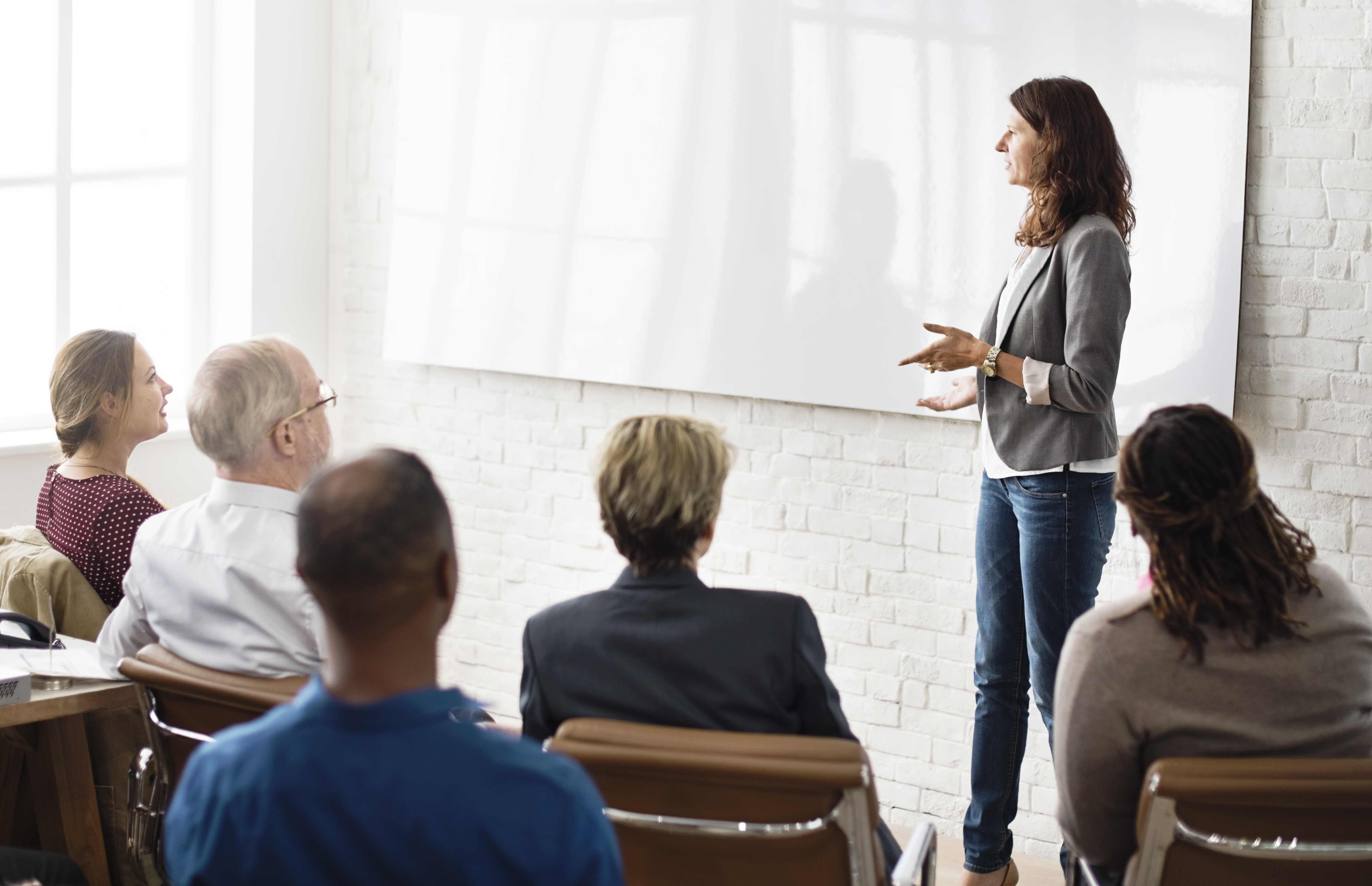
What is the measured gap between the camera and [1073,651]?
1.60m

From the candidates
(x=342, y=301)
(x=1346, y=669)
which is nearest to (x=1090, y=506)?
(x=1346, y=669)

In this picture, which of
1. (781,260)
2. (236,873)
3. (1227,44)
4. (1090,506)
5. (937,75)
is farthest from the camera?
(781,260)

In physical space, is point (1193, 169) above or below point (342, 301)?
above

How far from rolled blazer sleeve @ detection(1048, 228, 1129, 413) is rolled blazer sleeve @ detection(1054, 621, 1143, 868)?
1.00 meters

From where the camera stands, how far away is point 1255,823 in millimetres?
1467

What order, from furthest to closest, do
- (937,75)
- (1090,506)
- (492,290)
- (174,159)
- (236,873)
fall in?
A: (174,159), (492,290), (937,75), (1090,506), (236,873)

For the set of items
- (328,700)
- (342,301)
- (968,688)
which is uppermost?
(342,301)

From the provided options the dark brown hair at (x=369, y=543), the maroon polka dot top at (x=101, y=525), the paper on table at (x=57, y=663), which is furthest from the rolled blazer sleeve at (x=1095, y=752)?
the maroon polka dot top at (x=101, y=525)

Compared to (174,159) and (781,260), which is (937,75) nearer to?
(781,260)

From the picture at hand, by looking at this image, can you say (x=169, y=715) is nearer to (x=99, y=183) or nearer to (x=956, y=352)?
(x=956, y=352)

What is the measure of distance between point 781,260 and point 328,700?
2682 mm

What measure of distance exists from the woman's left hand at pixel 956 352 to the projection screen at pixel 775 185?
0.65 m

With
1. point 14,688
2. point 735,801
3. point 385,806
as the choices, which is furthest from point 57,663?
point 385,806

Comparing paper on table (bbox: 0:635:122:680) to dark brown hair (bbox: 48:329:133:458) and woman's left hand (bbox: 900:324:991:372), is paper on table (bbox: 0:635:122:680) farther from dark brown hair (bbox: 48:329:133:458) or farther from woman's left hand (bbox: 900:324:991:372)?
woman's left hand (bbox: 900:324:991:372)
